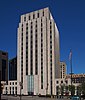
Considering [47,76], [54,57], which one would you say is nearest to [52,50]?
[54,57]

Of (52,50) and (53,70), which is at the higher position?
(52,50)

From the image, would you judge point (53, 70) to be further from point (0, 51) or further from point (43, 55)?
point (0, 51)

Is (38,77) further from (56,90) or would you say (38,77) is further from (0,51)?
(0,51)

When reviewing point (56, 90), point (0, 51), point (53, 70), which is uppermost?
point (0, 51)

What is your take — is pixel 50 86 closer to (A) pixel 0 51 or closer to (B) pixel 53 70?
(B) pixel 53 70

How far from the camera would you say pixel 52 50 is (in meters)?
198

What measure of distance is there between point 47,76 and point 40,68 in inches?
311

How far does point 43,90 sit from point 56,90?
967 cm

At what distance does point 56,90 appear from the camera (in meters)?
197

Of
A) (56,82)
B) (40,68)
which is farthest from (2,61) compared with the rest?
(56,82)

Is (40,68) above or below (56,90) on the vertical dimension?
above

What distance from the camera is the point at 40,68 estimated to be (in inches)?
7795

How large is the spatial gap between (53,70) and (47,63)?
22.7 feet

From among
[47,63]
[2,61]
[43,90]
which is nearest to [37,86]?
[43,90]
